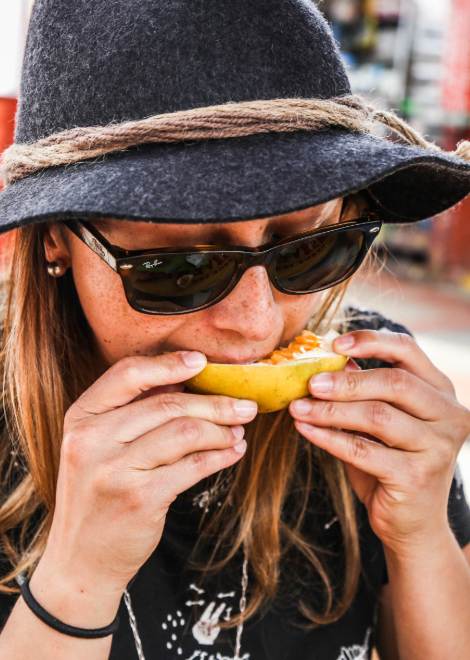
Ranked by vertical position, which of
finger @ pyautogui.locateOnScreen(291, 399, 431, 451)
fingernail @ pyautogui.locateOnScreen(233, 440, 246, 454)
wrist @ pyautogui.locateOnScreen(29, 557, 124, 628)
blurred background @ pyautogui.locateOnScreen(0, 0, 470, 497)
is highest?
blurred background @ pyautogui.locateOnScreen(0, 0, 470, 497)

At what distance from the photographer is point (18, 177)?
4.44 feet

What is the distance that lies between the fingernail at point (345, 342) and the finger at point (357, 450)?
0.57ft

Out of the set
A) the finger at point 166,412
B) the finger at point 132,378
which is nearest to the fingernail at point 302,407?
the finger at point 166,412

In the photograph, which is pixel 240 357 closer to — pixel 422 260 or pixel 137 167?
pixel 137 167

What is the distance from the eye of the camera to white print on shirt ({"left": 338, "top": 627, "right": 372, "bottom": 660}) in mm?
1688

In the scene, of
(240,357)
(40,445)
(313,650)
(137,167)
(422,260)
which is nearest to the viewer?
(137,167)

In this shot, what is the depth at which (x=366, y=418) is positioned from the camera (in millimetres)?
1399

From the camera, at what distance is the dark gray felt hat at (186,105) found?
112 cm

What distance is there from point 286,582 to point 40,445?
0.67 meters

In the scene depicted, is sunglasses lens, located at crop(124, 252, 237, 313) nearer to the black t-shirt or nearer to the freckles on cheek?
the freckles on cheek

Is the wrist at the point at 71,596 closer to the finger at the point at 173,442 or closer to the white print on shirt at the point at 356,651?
the finger at the point at 173,442

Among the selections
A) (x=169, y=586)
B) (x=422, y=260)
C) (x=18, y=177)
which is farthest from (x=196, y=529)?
(x=422, y=260)

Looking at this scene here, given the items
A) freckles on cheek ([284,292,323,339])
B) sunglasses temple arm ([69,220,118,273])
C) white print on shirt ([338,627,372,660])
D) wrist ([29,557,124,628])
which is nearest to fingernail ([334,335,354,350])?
freckles on cheek ([284,292,323,339])

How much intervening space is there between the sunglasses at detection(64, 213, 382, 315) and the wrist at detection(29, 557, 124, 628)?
50 cm
